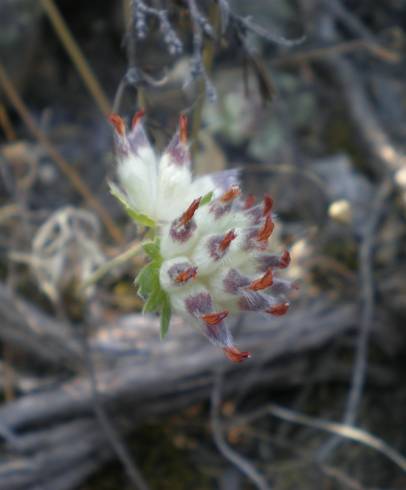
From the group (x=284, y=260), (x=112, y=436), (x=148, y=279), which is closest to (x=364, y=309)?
(x=112, y=436)

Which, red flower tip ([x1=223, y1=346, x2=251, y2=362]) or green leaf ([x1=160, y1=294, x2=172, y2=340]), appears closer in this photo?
red flower tip ([x1=223, y1=346, x2=251, y2=362])

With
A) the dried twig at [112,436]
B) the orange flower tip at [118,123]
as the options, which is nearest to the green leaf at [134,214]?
the orange flower tip at [118,123]

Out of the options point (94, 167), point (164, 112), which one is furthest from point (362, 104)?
point (94, 167)

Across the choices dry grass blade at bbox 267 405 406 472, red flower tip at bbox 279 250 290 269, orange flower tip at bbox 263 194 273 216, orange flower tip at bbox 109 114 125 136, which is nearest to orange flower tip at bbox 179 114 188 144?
orange flower tip at bbox 109 114 125 136

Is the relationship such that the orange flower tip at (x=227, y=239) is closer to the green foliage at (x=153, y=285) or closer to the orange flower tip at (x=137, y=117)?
the green foliage at (x=153, y=285)

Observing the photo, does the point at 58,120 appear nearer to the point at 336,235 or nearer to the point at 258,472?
the point at 336,235

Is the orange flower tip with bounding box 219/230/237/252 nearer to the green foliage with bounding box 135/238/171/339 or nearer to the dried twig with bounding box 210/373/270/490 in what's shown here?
the green foliage with bounding box 135/238/171/339
